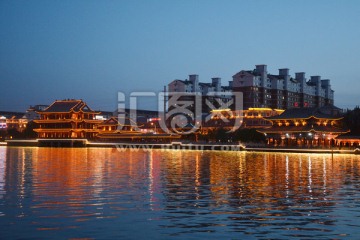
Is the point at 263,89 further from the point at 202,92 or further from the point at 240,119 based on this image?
the point at 240,119

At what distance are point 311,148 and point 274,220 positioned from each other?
6313 centimetres

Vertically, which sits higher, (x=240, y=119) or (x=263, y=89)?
(x=263, y=89)

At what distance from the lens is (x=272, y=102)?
134 meters

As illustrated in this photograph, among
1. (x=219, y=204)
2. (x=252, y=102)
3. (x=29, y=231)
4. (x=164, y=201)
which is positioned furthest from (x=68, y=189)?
(x=252, y=102)

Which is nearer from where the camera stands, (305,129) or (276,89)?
(305,129)

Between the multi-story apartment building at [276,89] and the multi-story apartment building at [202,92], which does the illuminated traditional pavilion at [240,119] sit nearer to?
the multi-story apartment building at [276,89]

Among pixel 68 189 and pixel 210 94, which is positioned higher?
pixel 210 94

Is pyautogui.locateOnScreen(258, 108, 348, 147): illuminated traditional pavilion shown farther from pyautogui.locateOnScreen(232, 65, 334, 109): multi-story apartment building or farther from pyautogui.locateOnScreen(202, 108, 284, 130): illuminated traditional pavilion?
pyautogui.locateOnScreen(232, 65, 334, 109): multi-story apartment building

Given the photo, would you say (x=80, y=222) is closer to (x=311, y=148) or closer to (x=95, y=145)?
(x=311, y=148)

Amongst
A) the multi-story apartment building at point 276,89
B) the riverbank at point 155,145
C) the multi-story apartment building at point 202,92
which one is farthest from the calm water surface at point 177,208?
the multi-story apartment building at point 202,92

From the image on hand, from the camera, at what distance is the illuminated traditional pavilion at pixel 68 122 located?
111375mm

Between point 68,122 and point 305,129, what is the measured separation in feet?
162

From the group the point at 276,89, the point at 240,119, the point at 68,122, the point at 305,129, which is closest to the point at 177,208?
the point at 305,129

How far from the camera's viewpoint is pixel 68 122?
112 m
